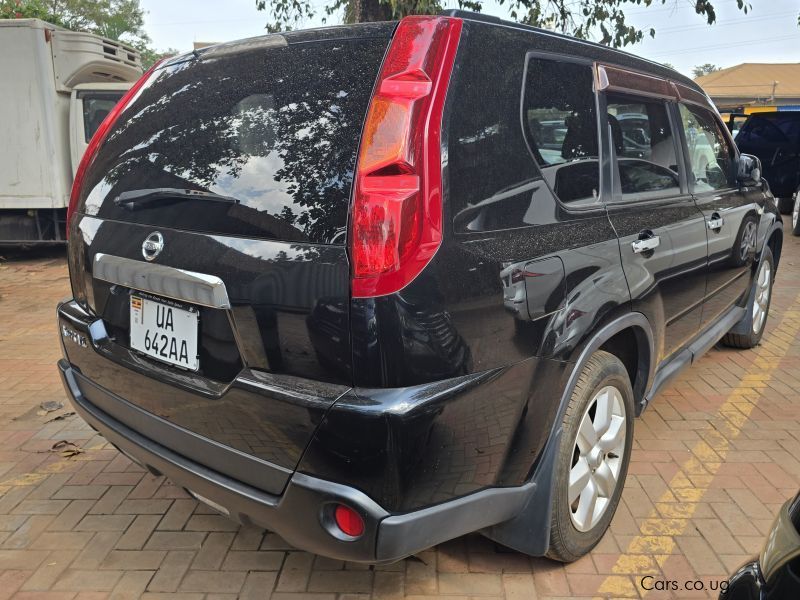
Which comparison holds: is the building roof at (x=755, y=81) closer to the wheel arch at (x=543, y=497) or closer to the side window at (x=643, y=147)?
the side window at (x=643, y=147)

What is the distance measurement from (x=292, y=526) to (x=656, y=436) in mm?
2398

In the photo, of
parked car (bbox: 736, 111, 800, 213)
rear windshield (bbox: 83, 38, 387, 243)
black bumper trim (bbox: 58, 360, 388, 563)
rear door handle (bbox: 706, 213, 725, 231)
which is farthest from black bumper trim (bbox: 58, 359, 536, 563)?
parked car (bbox: 736, 111, 800, 213)

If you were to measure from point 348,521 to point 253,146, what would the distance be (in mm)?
1099

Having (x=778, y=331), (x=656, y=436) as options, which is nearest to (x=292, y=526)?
(x=656, y=436)

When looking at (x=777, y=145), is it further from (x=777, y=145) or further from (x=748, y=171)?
(x=748, y=171)

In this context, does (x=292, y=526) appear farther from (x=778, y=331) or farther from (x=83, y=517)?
(x=778, y=331)

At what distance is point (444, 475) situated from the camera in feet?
6.01

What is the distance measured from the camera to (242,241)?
1.83 m

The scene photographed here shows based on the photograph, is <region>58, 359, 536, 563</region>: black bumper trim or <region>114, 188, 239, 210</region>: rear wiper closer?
<region>58, 359, 536, 563</region>: black bumper trim

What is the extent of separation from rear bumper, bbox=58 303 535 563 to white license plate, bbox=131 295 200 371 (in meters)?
0.22

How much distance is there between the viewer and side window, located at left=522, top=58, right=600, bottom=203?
2.08 metres

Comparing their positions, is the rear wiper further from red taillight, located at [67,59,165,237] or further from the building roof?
the building roof

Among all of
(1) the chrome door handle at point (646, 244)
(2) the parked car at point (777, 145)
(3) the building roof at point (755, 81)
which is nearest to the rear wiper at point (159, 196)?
(1) the chrome door handle at point (646, 244)

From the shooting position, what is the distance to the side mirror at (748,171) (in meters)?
4.02
